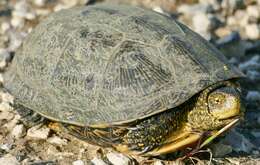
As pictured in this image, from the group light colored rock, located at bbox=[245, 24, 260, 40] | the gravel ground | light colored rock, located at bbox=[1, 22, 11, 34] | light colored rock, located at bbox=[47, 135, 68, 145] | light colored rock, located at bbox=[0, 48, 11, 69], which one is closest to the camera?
the gravel ground

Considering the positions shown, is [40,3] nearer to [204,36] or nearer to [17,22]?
[17,22]

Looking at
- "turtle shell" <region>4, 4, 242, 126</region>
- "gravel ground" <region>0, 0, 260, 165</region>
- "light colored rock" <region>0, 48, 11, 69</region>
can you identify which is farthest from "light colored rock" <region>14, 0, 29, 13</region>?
"turtle shell" <region>4, 4, 242, 126</region>

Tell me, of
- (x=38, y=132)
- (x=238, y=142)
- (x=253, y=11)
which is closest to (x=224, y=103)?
(x=238, y=142)

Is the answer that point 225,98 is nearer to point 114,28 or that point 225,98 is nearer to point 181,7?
point 114,28

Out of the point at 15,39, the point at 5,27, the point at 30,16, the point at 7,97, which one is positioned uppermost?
the point at 30,16

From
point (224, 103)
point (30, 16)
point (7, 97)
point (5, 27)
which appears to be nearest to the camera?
point (224, 103)

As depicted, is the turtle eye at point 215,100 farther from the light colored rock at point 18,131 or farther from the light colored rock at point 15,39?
the light colored rock at point 15,39

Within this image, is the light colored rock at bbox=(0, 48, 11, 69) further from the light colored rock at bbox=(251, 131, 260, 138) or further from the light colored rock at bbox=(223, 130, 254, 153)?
the light colored rock at bbox=(251, 131, 260, 138)
